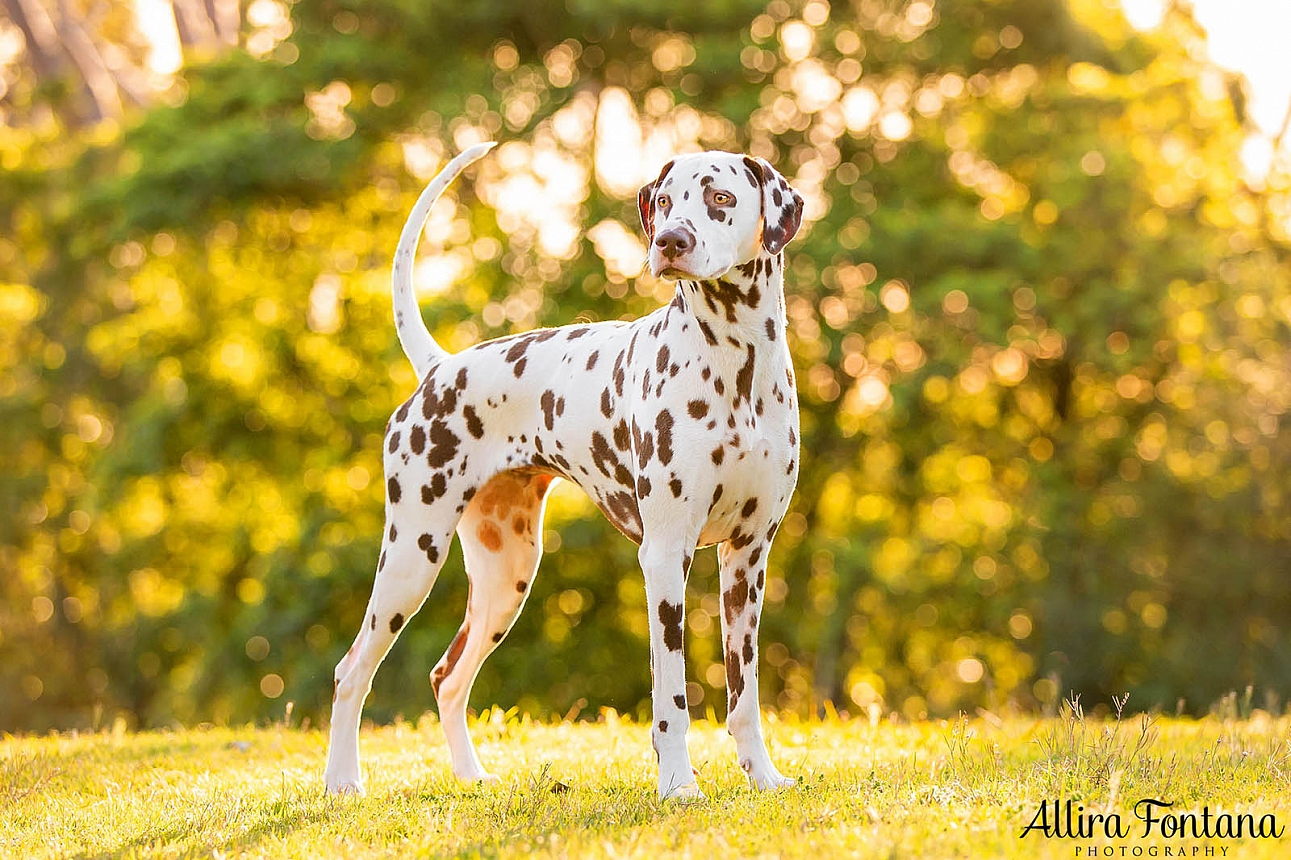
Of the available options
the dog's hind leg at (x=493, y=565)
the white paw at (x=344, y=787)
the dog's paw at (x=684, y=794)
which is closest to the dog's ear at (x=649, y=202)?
the dog's hind leg at (x=493, y=565)

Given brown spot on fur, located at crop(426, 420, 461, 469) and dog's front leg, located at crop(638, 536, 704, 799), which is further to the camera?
brown spot on fur, located at crop(426, 420, 461, 469)

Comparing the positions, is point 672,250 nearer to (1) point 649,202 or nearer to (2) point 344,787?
(1) point 649,202

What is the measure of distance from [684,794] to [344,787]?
1718 mm

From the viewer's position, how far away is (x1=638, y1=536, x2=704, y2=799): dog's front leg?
17.7ft

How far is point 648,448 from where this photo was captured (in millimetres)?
5508

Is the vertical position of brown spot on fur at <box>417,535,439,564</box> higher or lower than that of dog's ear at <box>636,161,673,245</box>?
lower

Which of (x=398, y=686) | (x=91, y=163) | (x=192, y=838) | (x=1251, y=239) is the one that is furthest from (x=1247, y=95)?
(x=192, y=838)

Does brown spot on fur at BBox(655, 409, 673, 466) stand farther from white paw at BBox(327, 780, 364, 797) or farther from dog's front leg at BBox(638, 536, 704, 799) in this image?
white paw at BBox(327, 780, 364, 797)

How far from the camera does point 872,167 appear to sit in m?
18.6

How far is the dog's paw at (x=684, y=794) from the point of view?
5.29m

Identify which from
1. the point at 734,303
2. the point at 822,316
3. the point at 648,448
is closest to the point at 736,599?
the point at 648,448

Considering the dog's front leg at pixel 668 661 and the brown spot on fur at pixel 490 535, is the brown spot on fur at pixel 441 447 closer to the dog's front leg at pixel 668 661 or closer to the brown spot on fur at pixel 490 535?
the brown spot on fur at pixel 490 535

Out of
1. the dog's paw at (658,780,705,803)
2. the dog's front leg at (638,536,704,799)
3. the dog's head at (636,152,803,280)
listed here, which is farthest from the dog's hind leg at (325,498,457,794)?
the dog's head at (636,152,803,280)

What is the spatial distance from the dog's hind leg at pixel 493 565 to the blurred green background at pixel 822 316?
1002 cm
